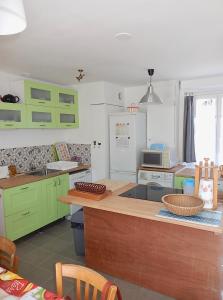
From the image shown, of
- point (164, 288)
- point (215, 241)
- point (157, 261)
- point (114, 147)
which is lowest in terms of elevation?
point (164, 288)

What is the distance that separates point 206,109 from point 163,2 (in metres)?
2.79

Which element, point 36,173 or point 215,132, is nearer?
point 36,173

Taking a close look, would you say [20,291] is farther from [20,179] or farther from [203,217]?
[20,179]

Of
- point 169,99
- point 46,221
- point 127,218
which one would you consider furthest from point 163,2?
point 46,221

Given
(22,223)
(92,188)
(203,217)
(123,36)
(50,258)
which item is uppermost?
(123,36)

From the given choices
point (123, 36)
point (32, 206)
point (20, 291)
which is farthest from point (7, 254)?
point (123, 36)

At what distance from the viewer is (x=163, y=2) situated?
161 centimetres

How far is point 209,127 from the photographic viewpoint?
4.06 m

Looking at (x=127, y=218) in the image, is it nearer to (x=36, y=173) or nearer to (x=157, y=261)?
(x=157, y=261)

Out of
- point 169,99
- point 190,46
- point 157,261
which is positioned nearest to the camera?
point 157,261

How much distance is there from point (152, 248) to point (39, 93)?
285cm

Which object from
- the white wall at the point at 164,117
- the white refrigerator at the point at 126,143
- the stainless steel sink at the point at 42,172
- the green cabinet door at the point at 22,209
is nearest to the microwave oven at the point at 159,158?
the white refrigerator at the point at 126,143

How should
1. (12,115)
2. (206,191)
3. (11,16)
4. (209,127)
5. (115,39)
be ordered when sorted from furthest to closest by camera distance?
1. (209,127)
2. (12,115)
3. (115,39)
4. (206,191)
5. (11,16)

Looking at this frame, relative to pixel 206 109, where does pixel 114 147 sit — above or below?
below
